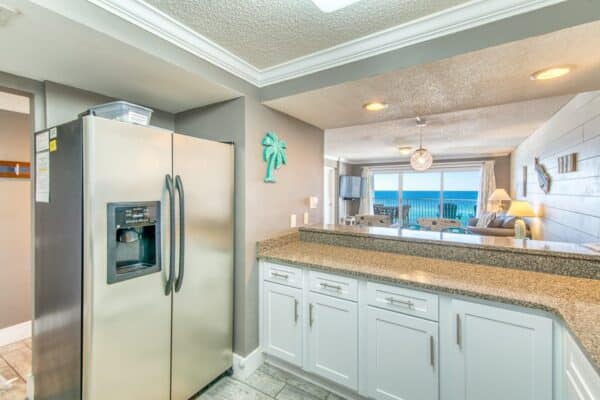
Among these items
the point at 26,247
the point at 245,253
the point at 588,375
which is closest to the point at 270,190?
the point at 245,253

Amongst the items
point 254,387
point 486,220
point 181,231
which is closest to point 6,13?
point 181,231

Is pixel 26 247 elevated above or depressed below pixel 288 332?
above

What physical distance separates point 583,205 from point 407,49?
226 centimetres

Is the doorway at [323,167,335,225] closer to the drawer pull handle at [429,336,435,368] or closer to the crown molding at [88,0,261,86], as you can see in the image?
the crown molding at [88,0,261,86]

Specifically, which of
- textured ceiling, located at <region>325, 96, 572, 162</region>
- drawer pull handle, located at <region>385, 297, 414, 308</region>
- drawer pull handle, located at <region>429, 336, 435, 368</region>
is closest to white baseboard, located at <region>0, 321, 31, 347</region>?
drawer pull handle, located at <region>385, 297, 414, 308</region>

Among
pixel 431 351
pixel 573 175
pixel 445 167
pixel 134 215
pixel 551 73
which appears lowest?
pixel 431 351

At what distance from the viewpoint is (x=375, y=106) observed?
2121 mm

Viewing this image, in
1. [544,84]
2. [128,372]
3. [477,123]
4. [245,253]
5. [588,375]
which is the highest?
[477,123]

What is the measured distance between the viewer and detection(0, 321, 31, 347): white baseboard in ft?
7.73

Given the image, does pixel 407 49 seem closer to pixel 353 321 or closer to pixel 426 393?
pixel 353 321

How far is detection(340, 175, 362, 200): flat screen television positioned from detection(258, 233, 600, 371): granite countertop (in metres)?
5.96

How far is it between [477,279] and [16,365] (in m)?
3.30

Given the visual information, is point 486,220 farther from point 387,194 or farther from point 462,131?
point 387,194

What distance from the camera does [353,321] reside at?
1.68 meters
